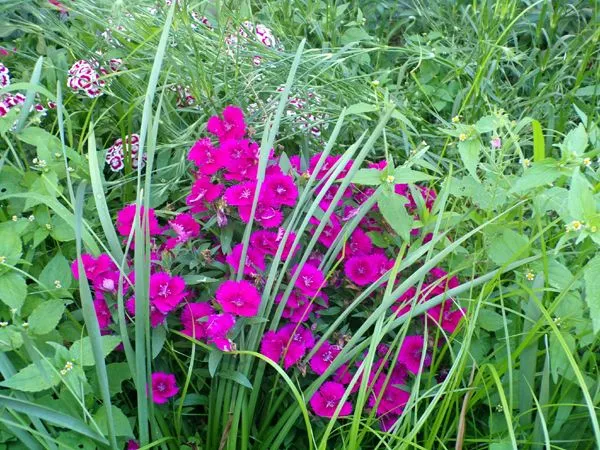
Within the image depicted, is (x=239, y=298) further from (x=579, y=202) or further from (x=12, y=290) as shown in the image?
(x=579, y=202)

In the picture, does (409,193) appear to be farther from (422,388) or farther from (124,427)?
(124,427)

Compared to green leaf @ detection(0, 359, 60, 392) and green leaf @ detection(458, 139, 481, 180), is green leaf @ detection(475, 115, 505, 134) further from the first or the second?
green leaf @ detection(0, 359, 60, 392)

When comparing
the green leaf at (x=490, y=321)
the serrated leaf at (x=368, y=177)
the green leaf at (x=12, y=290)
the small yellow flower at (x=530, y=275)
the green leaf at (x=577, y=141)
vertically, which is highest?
the green leaf at (x=577, y=141)

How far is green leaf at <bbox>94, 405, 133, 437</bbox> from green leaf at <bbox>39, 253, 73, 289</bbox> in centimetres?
25

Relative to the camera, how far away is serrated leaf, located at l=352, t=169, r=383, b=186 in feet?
4.39

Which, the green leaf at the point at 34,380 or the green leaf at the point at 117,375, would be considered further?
the green leaf at the point at 117,375

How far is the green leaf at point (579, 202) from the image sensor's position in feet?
3.59

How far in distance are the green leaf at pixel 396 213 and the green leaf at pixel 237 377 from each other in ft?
1.15

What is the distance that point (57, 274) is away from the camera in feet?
4.70

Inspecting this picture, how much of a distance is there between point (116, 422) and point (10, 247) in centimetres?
35

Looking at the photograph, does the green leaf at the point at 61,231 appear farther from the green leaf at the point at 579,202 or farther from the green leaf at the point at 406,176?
the green leaf at the point at 579,202

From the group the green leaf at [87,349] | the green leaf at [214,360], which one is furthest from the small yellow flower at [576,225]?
the green leaf at [87,349]

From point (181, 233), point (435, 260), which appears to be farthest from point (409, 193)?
point (181, 233)

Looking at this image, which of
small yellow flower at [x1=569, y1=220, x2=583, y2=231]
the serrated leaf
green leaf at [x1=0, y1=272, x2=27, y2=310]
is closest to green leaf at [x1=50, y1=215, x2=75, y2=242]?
green leaf at [x1=0, y1=272, x2=27, y2=310]
